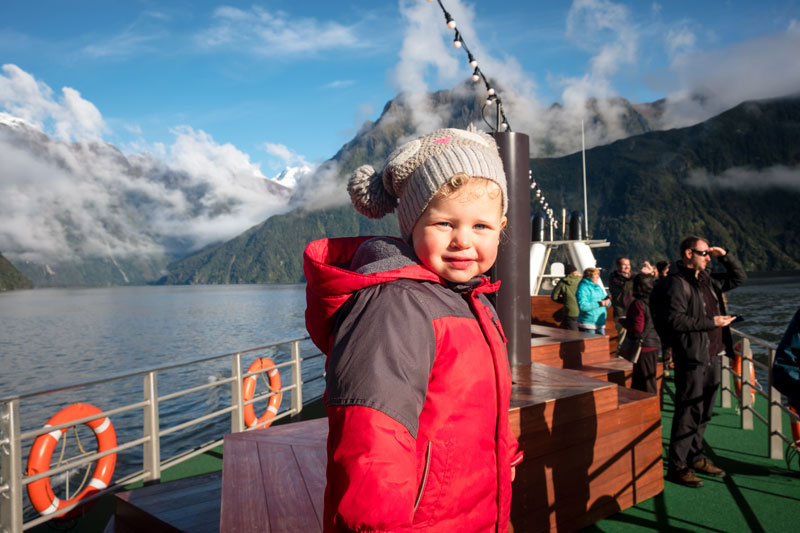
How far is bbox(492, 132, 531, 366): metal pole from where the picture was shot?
10.6 feet

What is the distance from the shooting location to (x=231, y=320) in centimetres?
6794

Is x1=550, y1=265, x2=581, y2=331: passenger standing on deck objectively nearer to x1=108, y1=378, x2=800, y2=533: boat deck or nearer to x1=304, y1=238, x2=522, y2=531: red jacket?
x1=108, y1=378, x2=800, y2=533: boat deck

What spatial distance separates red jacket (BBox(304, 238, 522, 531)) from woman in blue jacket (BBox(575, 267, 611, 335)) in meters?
5.89

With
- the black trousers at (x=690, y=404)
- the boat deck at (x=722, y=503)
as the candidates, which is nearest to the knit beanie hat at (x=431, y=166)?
the boat deck at (x=722, y=503)

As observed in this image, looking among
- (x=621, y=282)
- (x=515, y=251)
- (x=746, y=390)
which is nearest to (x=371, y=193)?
(x=515, y=251)

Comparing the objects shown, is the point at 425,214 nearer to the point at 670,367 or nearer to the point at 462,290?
the point at 462,290

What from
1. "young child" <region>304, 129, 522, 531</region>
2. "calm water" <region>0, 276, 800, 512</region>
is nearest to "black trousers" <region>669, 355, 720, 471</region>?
"young child" <region>304, 129, 522, 531</region>

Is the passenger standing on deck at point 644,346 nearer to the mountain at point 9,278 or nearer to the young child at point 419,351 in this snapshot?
the young child at point 419,351

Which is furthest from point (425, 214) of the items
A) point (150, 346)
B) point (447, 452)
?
point (150, 346)

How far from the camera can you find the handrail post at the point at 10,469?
3.19 metres

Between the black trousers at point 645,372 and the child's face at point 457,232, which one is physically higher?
the child's face at point 457,232

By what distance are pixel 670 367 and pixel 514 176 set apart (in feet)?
20.6

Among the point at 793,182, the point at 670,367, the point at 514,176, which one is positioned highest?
the point at 793,182

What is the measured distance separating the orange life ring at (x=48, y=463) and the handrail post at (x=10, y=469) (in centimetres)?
91
